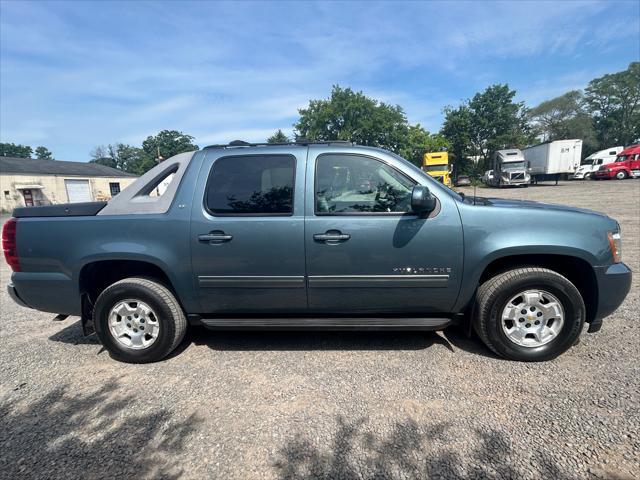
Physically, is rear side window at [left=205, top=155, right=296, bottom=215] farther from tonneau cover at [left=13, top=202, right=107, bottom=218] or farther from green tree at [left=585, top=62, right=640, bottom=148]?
Answer: green tree at [left=585, top=62, right=640, bottom=148]

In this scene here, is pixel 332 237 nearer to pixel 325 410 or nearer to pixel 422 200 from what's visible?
pixel 422 200

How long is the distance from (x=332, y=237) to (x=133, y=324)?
202cm

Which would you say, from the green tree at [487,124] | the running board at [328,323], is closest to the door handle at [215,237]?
the running board at [328,323]

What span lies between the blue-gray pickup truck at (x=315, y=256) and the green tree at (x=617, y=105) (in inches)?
2850

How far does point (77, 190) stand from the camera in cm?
3912

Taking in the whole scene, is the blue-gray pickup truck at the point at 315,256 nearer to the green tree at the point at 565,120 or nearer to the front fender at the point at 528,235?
the front fender at the point at 528,235

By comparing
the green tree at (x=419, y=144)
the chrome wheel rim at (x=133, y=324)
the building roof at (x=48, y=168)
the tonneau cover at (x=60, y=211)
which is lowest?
the chrome wheel rim at (x=133, y=324)

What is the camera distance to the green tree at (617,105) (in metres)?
55.1

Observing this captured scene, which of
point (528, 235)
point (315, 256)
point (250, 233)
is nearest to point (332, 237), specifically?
point (315, 256)

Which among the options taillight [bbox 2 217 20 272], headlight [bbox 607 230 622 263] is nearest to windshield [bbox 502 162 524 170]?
headlight [bbox 607 230 622 263]

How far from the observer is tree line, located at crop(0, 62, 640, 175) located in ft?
151

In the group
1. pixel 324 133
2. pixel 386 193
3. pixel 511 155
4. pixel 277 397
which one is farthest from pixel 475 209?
pixel 324 133

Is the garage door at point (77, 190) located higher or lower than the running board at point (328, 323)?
higher

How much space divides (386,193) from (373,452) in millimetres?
1938
